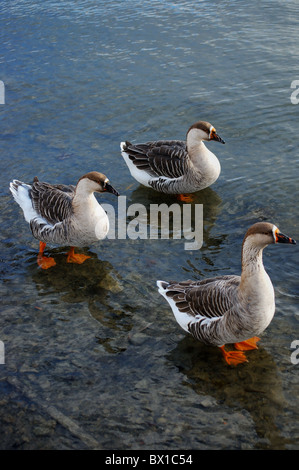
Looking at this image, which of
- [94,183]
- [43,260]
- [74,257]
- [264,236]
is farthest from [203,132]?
[264,236]

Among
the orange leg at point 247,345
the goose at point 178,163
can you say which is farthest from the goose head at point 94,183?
the orange leg at point 247,345

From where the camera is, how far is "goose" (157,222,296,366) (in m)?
5.81

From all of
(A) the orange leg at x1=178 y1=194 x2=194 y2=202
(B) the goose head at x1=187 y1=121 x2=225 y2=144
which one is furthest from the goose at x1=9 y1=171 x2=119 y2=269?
(B) the goose head at x1=187 y1=121 x2=225 y2=144

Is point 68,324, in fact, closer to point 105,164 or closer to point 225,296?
point 225,296

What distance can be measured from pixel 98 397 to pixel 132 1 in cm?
1634

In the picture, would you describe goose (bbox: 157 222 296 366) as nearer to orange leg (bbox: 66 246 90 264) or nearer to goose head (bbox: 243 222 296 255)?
goose head (bbox: 243 222 296 255)

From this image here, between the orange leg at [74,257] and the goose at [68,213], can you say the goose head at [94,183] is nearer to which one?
the goose at [68,213]

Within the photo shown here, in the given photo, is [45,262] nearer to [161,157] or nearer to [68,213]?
[68,213]

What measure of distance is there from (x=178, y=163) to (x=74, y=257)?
9.42 ft

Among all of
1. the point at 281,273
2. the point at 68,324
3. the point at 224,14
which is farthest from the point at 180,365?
the point at 224,14

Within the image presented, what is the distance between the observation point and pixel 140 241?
355 inches

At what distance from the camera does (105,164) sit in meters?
11.2

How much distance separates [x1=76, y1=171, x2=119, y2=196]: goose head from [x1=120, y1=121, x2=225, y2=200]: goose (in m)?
2.31
